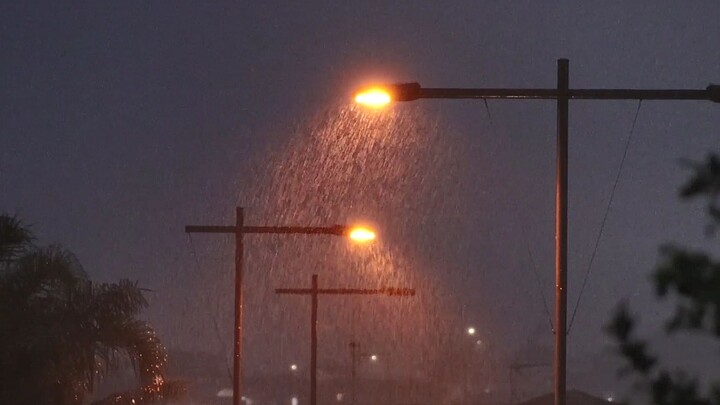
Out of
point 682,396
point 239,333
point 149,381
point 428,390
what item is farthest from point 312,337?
point 428,390

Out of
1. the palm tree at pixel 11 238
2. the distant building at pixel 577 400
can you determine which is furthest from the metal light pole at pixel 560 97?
the distant building at pixel 577 400

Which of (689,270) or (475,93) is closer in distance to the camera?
(689,270)

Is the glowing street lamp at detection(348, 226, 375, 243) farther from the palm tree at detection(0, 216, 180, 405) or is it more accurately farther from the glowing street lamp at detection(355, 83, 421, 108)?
the glowing street lamp at detection(355, 83, 421, 108)

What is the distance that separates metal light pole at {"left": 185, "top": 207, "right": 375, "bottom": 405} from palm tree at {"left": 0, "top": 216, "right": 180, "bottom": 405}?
3960mm

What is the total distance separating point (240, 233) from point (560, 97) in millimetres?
10906

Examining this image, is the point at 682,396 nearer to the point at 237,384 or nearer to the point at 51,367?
the point at 51,367

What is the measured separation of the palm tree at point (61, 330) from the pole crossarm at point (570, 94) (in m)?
6.97

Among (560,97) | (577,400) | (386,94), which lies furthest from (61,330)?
(577,400)

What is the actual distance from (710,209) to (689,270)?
15.8 inches

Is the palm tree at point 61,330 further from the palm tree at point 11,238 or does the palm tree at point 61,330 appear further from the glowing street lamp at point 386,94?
the glowing street lamp at point 386,94

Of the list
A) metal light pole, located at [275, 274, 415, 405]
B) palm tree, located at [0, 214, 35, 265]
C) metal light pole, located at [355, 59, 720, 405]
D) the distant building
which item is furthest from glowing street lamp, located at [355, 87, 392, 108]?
the distant building

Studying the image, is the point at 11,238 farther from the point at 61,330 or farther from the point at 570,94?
the point at 570,94

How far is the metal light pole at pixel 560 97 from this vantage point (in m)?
12.9

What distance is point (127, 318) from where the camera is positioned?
18641 millimetres
